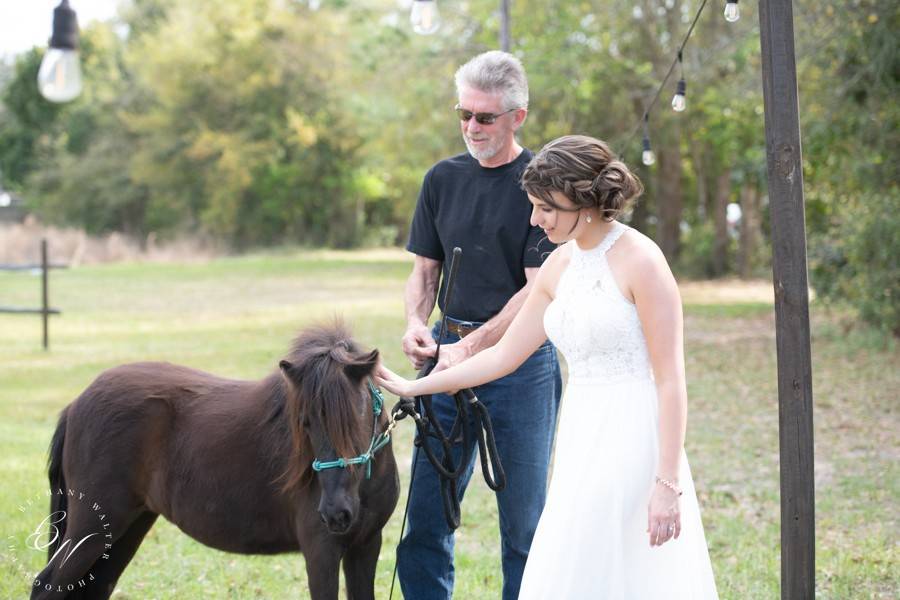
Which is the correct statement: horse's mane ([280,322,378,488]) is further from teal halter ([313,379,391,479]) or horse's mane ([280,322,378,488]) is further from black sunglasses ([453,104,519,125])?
black sunglasses ([453,104,519,125])

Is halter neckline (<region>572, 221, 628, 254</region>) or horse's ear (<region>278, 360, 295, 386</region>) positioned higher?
halter neckline (<region>572, 221, 628, 254</region>)

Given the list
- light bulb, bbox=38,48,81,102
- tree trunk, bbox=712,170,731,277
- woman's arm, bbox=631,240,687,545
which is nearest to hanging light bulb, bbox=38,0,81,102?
light bulb, bbox=38,48,81,102

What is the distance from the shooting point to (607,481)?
3.06 meters

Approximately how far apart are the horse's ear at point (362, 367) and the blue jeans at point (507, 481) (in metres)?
0.70

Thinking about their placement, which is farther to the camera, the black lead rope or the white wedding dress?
the black lead rope

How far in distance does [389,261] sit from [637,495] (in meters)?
36.8

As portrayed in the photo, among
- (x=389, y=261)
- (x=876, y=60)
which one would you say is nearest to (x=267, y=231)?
(x=389, y=261)

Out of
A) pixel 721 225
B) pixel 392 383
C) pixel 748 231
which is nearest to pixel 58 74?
pixel 392 383

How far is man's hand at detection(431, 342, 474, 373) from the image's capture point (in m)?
3.83

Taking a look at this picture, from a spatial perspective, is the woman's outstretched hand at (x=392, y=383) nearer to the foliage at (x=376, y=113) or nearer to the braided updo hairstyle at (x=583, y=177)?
the braided updo hairstyle at (x=583, y=177)

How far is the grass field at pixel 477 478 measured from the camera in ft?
18.6

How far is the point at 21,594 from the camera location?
5129 millimetres

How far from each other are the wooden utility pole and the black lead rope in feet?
3.60

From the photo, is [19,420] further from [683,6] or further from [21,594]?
[683,6]
